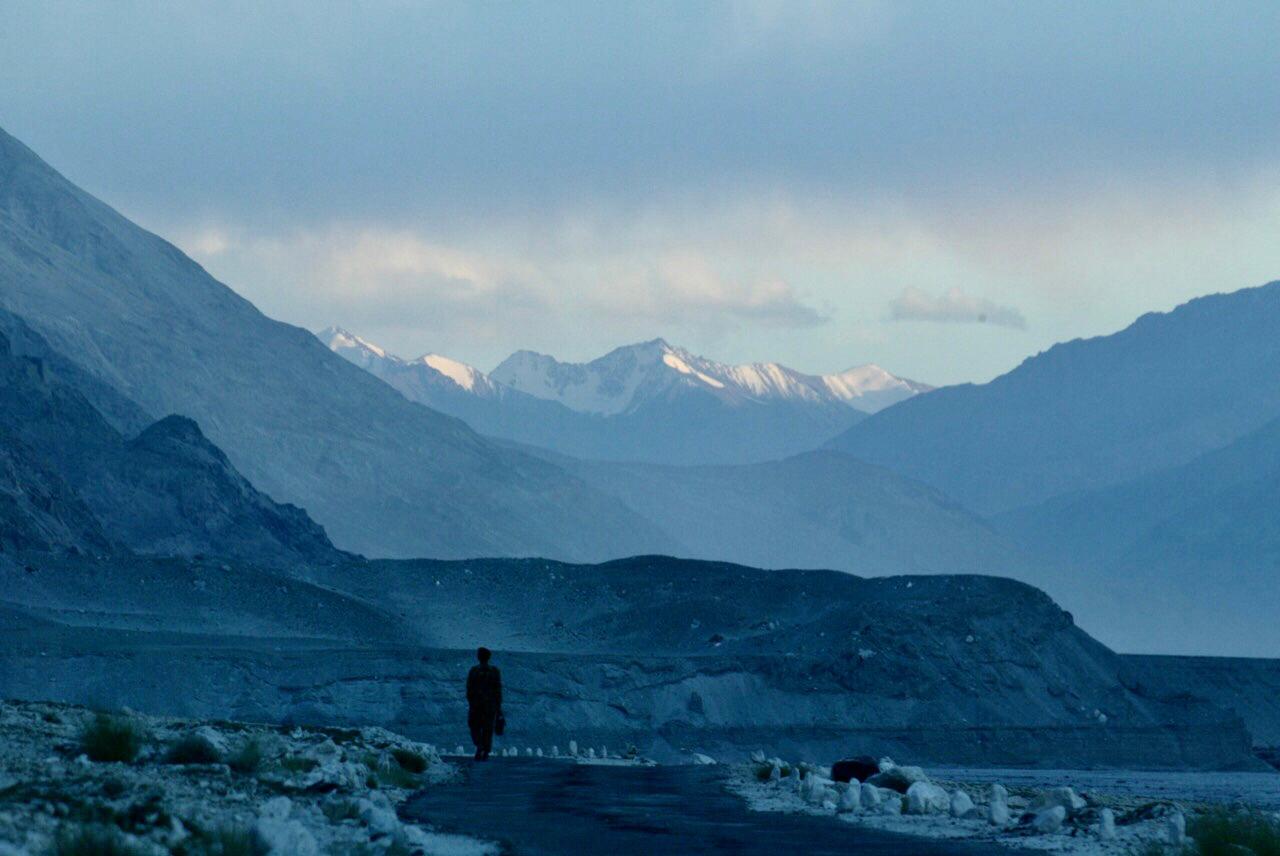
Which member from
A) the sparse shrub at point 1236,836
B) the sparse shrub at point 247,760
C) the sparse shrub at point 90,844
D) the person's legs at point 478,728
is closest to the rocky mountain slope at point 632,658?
the person's legs at point 478,728

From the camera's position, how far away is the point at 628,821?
20.8 meters

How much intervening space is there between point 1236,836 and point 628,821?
6.24 meters

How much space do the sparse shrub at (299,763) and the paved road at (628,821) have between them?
138 cm

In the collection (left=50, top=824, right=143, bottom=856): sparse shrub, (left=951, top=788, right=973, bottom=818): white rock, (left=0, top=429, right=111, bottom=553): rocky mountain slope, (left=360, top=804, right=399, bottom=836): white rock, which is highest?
(left=0, top=429, right=111, bottom=553): rocky mountain slope

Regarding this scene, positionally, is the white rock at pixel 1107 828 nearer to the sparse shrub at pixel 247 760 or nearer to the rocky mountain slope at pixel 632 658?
the sparse shrub at pixel 247 760

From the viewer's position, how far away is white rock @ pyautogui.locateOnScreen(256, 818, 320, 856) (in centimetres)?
1434

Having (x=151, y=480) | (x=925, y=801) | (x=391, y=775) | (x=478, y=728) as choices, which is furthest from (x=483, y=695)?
(x=151, y=480)

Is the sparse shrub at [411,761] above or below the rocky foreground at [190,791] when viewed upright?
above

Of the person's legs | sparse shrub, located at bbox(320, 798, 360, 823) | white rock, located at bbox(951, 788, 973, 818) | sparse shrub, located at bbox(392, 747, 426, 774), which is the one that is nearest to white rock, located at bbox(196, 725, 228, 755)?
sparse shrub, located at bbox(320, 798, 360, 823)

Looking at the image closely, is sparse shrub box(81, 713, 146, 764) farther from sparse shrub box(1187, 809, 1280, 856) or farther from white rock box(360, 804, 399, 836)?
sparse shrub box(1187, 809, 1280, 856)

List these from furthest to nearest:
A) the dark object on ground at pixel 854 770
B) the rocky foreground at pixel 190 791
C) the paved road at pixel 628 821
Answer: the dark object on ground at pixel 854 770, the paved road at pixel 628 821, the rocky foreground at pixel 190 791

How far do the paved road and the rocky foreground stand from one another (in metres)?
0.73

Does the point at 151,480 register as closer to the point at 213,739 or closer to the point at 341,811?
the point at 213,739

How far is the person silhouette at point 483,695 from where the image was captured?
3183 cm
